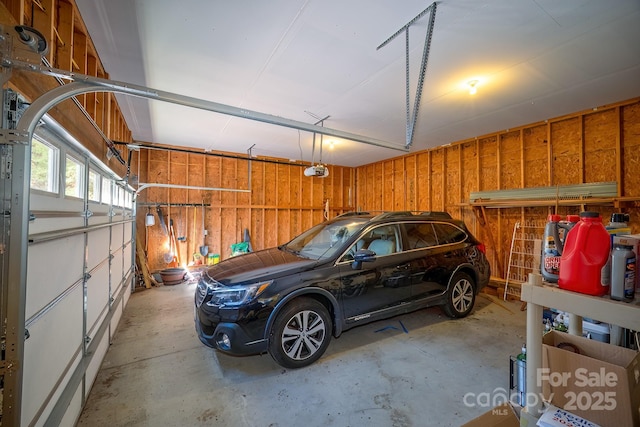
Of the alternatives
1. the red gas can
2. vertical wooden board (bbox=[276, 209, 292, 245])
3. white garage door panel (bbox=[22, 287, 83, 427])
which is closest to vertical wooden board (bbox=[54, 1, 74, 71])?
white garage door panel (bbox=[22, 287, 83, 427])

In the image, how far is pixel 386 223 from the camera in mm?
3277

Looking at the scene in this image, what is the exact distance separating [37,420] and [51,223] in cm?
105

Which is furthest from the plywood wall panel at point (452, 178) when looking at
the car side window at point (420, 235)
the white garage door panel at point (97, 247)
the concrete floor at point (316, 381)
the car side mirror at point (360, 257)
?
the white garage door panel at point (97, 247)

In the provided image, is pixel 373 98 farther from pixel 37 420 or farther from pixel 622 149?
pixel 37 420

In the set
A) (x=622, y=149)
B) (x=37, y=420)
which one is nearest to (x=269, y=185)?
Answer: (x=37, y=420)

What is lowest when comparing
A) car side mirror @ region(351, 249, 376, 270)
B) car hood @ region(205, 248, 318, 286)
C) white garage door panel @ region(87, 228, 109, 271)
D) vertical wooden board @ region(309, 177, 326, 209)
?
car hood @ region(205, 248, 318, 286)

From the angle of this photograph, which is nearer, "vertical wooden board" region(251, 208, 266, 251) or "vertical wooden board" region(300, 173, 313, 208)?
"vertical wooden board" region(251, 208, 266, 251)

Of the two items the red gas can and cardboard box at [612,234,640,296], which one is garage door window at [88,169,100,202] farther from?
cardboard box at [612,234,640,296]

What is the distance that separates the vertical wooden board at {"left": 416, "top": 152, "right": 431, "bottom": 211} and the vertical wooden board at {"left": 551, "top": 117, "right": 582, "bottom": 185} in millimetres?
2398

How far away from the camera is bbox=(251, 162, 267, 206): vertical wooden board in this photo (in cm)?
698

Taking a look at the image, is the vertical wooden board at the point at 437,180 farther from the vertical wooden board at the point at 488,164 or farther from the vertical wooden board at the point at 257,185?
the vertical wooden board at the point at 257,185

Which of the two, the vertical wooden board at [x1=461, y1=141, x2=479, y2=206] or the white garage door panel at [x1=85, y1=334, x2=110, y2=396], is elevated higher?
the vertical wooden board at [x1=461, y1=141, x2=479, y2=206]

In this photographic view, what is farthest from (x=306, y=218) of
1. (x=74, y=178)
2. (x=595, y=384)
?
(x=595, y=384)

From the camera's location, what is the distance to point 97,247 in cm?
244
